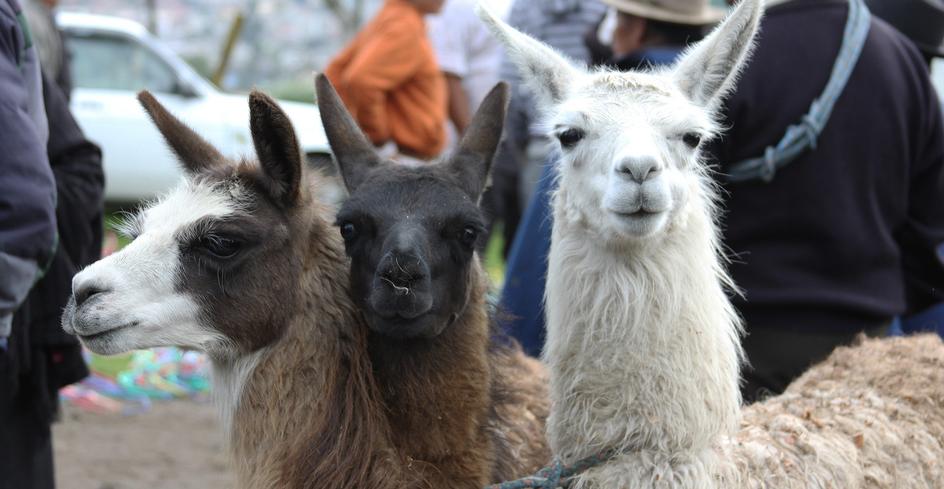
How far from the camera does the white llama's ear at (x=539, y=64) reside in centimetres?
297

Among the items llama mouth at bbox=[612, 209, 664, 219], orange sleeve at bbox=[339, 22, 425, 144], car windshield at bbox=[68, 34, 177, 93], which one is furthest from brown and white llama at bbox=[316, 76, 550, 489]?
car windshield at bbox=[68, 34, 177, 93]

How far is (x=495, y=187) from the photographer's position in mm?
7000

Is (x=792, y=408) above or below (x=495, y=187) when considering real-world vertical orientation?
above

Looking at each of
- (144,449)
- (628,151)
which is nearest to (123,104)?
(144,449)

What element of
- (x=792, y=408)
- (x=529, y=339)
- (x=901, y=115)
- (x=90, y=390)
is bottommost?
(x=90, y=390)

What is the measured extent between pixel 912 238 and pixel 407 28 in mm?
2924

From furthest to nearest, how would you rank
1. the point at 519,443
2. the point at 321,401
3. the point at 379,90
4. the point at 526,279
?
the point at 379,90 → the point at 526,279 → the point at 519,443 → the point at 321,401

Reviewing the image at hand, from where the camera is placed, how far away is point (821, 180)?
348 centimetres

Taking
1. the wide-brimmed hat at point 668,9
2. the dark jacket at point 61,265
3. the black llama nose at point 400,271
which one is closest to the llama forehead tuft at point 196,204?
the black llama nose at point 400,271

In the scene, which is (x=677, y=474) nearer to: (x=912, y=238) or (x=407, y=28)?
(x=912, y=238)

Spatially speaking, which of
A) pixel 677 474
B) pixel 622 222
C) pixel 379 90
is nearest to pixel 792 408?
pixel 677 474

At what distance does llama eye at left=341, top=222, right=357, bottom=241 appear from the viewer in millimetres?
2923

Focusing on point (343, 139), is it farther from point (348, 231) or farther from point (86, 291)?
point (86, 291)

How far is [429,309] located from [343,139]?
0.62 m
